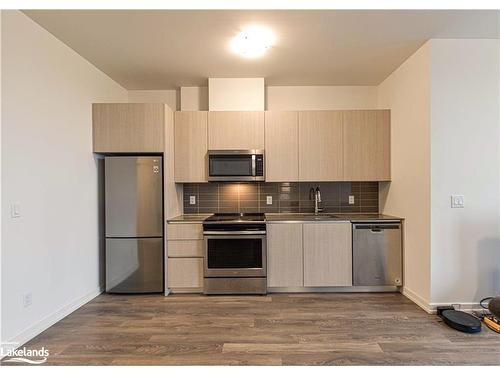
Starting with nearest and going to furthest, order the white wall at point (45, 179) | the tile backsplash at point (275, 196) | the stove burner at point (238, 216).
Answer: the white wall at point (45, 179)
the stove burner at point (238, 216)
the tile backsplash at point (275, 196)

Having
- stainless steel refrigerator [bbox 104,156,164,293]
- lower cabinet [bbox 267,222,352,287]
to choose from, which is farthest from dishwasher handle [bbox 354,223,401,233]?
stainless steel refrigerator [bbox 104,156,164,293]

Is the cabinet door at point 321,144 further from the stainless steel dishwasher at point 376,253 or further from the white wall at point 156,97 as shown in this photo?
the white wall at point 156,97

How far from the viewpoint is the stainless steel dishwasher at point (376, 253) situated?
326 cm

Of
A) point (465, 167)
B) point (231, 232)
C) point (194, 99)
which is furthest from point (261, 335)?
point (194, 99)

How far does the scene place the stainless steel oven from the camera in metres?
3.26

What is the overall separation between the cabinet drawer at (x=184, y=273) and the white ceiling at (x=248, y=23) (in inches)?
85.7

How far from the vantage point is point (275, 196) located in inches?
156

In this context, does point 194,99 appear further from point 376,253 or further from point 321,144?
point 376,253

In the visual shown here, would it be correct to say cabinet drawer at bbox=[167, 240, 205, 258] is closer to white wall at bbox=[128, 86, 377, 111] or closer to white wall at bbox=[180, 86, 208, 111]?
white wall at bbox=[180, 86, 208, 111]

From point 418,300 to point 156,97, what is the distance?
3.95 meters

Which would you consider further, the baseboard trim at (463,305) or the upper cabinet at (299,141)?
the upper cabinet at (299,141)

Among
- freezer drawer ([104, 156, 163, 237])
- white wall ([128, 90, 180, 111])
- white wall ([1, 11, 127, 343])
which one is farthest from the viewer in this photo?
white wall ([128, 90, 180, 111])

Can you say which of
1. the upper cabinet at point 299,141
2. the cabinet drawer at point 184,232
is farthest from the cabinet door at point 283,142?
the cabinet drawer at point 184,232

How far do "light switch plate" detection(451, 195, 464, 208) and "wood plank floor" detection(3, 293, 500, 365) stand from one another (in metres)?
1.03
